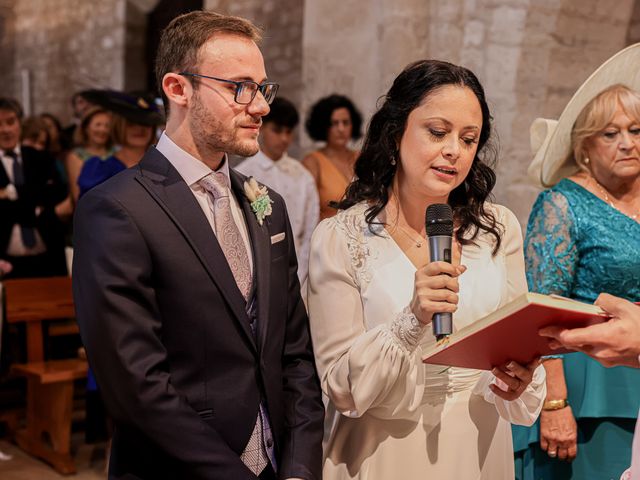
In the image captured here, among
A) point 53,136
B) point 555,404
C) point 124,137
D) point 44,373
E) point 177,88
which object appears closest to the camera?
point 177,88

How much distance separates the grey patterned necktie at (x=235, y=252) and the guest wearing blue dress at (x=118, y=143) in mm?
2733

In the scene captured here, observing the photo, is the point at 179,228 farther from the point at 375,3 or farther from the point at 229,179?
the point at 375,3

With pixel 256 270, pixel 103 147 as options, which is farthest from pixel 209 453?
pixel 103 147

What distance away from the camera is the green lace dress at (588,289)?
8.50 ft

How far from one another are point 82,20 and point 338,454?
10642 millimetres

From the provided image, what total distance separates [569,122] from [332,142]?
10.1 feet

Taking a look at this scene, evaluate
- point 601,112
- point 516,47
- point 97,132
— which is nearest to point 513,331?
point 601,112

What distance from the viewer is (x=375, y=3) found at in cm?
537

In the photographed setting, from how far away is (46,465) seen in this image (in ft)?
14.8

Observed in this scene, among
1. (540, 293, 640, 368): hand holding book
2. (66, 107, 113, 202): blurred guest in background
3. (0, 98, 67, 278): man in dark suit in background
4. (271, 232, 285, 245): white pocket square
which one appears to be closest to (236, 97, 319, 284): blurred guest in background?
(66, 107, 113, 202): blurred guest in background

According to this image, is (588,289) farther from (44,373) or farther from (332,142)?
(332,142)

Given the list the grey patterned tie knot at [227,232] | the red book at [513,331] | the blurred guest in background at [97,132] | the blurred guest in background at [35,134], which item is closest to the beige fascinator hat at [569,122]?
the red book at [513,331]

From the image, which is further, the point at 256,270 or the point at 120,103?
the point at 120,103

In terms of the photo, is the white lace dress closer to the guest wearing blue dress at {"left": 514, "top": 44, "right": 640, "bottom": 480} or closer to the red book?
the red book
